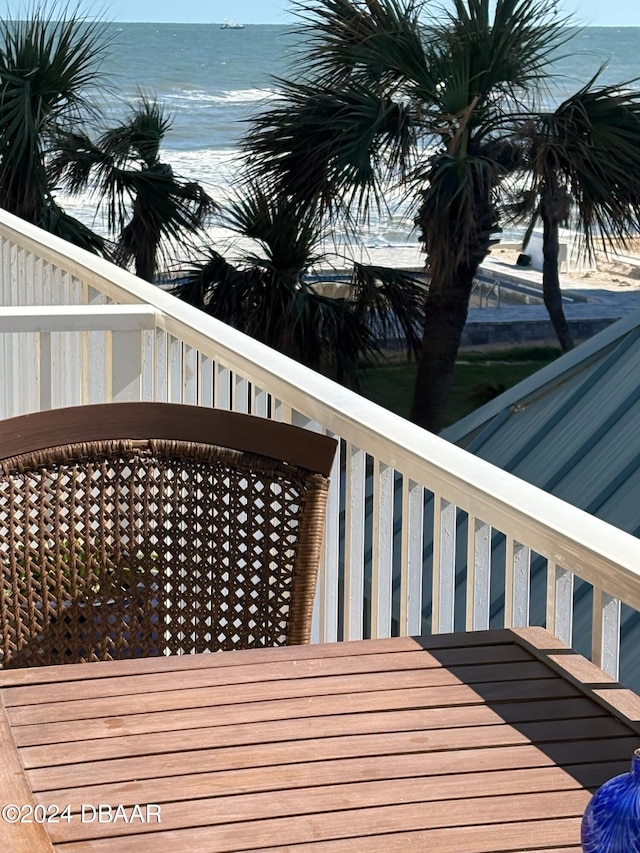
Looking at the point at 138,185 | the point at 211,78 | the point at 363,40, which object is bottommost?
the point at 138,185

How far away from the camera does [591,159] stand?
905 cm

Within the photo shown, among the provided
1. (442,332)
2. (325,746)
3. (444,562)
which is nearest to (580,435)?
(442,332)

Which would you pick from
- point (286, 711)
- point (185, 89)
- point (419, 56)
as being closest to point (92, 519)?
point (286, 711)

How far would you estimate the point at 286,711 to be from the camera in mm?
1397

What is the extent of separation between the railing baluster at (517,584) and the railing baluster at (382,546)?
0.32 metres

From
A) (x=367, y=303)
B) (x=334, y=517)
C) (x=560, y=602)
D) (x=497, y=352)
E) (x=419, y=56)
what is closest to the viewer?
(x=560, y=602)

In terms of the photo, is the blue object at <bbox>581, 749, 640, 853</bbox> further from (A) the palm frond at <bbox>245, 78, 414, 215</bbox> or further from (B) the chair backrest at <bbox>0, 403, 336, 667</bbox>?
(A) the palm frond at <bbox>245, 78, 414, 215</bbox>

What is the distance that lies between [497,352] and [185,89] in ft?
149

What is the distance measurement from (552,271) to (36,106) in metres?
5.44

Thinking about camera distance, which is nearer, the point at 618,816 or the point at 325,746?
the point at 618,816

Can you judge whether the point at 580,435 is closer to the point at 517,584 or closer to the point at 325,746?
the point at 517,584

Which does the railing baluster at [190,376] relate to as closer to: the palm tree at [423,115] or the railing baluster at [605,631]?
the railing baluster at [605,631]

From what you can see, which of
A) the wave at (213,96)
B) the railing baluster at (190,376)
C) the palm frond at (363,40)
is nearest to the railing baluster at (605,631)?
the railing baluster at (190,376)

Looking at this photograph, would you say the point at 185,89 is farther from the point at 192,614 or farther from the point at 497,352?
the point at 192,614
